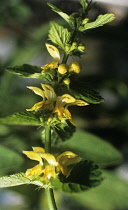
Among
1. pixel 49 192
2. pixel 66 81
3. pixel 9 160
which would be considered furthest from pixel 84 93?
pixel 9 160

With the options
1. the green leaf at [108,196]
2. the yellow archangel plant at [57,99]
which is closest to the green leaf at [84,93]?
the yellow archangel plant at [57,99]

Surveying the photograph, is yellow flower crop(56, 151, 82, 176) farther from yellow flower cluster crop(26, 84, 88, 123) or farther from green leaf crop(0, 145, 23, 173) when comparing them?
green leaf crop(0, 145, 23, 173)

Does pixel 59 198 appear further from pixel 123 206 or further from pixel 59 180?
pixel 59 180

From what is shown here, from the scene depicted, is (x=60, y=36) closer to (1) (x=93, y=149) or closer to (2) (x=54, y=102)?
(2) (x=54, y=102)

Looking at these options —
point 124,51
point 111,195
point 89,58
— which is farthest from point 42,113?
point 124,51

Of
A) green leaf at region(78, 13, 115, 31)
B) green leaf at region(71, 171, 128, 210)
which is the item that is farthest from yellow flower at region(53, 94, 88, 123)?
green leaf at region(71, 171, 128, 210)

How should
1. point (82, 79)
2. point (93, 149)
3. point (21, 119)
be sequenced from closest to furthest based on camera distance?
point (21, 119) < point (93, 149) < point (82, 79)

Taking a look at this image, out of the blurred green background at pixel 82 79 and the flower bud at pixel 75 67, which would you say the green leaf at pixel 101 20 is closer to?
the flower bud at pixel 75 67
